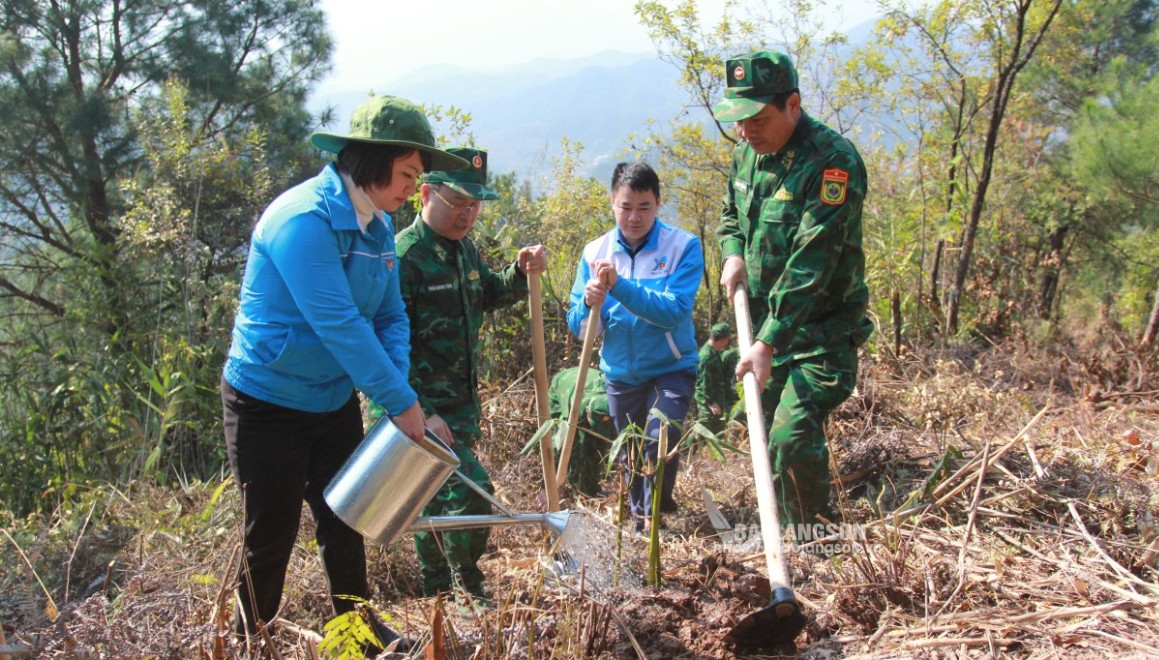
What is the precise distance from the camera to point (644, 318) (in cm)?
364

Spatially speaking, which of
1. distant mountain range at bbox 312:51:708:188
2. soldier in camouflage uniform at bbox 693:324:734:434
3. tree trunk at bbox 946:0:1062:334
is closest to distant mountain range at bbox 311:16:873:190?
distant mountain range at bbox 312:51:708:188

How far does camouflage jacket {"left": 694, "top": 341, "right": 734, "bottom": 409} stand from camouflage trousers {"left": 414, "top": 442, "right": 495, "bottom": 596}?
6.30 ft

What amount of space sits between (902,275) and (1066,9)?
11.6 ft

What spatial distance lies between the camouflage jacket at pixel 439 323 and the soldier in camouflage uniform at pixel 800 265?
1.12m

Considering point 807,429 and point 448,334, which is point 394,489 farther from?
point 807,429

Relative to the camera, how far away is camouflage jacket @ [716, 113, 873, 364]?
119 inches

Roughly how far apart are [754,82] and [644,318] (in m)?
1.10

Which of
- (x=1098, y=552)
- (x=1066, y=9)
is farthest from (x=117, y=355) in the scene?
(x=1066, y=9)

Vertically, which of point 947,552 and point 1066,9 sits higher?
point 1066,9

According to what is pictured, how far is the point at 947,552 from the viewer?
281cm

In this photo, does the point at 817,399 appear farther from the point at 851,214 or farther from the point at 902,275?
the point at 902,275

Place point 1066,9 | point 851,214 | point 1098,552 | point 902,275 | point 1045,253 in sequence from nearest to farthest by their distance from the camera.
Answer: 1. point 1098,552
2. point 851,214
3. point 902,275
4. point 1066,9
5. point 1045,253

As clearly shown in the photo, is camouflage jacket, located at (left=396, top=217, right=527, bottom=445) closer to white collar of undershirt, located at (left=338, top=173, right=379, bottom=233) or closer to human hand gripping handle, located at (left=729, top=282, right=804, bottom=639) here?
white collar of undershirt, located at (left=338, top=173, right=379, bottom=233)

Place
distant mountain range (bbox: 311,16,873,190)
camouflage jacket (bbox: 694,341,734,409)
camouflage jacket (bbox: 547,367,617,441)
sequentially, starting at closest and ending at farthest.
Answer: camouflage jacket (bbox: 547,367,617,441) → camouflage jacket (bbox: 694,341,734,409) → distant mountain range (bbox: 311,16,873,190)
